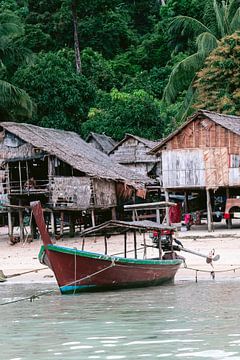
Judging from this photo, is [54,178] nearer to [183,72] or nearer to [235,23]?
[183,72]

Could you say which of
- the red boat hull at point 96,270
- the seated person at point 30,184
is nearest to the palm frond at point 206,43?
the seated person at point 30,184

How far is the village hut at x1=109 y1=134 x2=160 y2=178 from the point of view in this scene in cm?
4881

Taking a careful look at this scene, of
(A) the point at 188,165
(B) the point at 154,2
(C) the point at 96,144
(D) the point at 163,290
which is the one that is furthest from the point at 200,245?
(B) the point at 154,2

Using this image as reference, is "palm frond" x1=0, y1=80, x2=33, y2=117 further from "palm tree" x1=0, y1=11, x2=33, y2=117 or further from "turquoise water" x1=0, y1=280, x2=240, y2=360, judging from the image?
"turquoise water" x1=0, y1=280, x2=240, y2=360

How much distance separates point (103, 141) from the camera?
51.9 meters

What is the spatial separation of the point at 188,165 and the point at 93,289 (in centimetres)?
1562

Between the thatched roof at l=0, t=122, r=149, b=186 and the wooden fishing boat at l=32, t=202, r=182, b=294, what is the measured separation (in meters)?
13.6

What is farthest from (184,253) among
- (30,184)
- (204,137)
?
(30,184)

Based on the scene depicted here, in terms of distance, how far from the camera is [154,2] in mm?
71500

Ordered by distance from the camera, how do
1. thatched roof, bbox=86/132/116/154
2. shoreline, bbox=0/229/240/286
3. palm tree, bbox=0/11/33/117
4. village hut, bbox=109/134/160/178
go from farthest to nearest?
thatched roof, bbox=86/132/116/154 → village hut, bbox=109/134/160/178 → palm tree, bbox=0/11/33/117 → shoreline, bbox=0/229/240/286

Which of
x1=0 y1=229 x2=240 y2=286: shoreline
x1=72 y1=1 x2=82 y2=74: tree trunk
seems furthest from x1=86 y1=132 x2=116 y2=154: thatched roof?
x1=0 y1=229 x2=240 y2=286: shoreline

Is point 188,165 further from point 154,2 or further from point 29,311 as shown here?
point 154,2

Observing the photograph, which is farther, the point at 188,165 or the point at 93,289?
the point at 188,165

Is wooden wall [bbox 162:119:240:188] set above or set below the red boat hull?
above
